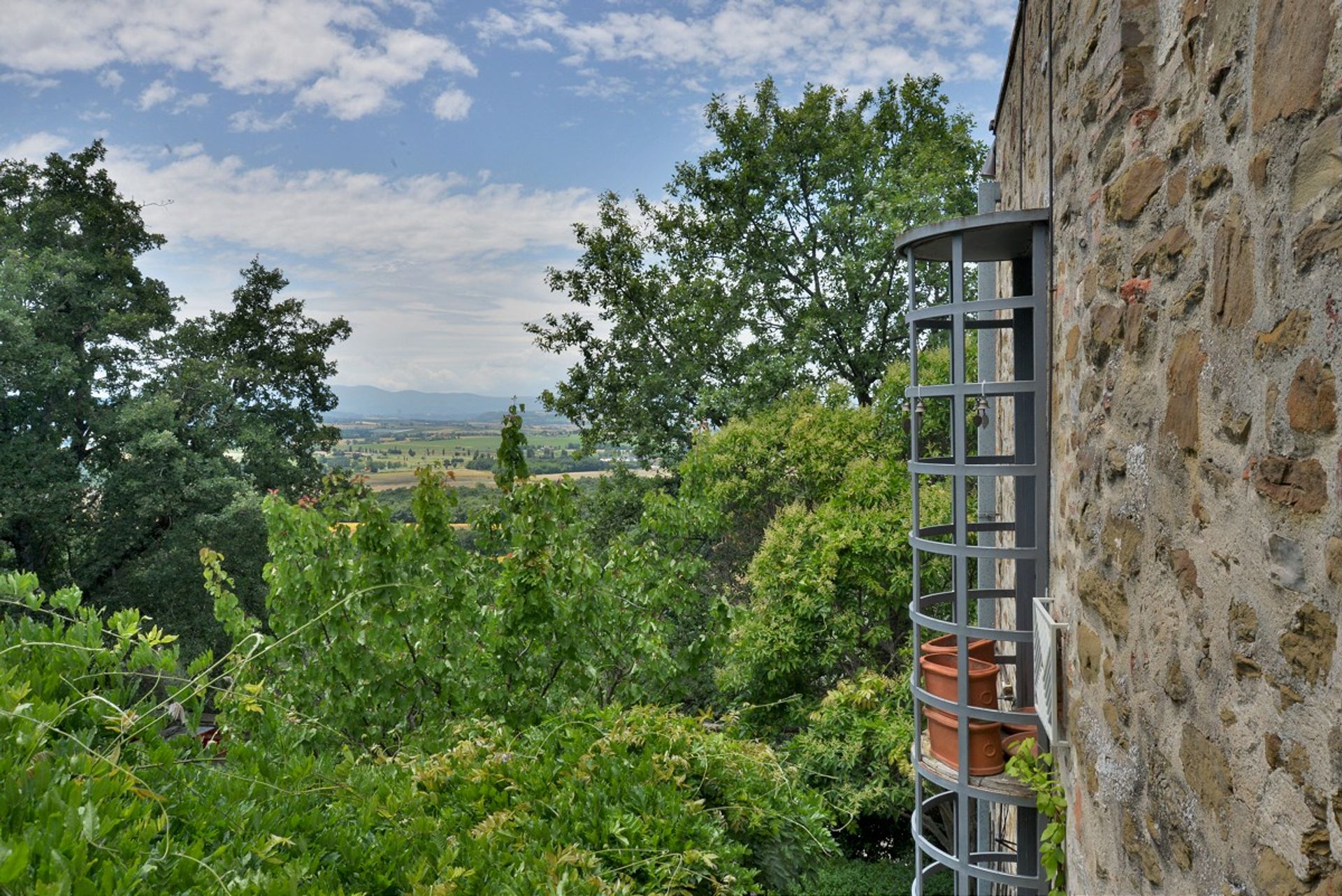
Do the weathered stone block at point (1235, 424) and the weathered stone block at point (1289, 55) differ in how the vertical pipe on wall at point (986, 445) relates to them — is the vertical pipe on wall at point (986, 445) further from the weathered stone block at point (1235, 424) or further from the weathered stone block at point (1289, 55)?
the weathered stone block at point (1289, 55)

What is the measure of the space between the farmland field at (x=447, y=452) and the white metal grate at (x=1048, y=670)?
3.13m

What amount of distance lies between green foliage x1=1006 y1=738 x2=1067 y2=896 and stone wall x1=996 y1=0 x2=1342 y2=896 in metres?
0.13

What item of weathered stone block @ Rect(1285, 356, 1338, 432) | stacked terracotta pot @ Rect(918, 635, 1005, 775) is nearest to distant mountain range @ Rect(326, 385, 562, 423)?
stacked terracotta pot @ Rect(918, 635, 1005, 775)

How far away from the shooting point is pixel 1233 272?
125 cm

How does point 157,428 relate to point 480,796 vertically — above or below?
above

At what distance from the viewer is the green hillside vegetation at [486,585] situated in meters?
2.02

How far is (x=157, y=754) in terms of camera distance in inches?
73.0

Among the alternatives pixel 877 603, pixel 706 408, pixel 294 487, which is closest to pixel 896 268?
pixel 706 408

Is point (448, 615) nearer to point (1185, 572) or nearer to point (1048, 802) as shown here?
point (1048, 802)

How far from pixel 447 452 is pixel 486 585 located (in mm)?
1686

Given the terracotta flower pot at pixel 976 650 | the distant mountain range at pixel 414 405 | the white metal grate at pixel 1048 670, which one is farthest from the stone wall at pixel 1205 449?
the distant mountain range at pixel 414 405

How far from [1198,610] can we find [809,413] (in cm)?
877

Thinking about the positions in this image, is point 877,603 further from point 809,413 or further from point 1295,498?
point 1295,498

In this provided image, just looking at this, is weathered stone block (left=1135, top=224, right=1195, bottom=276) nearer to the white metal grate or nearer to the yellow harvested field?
the white metal grate
